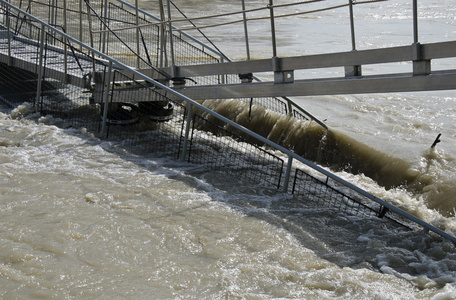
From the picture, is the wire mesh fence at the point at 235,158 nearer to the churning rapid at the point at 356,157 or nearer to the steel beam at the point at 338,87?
the steel beam at the point at 338,87

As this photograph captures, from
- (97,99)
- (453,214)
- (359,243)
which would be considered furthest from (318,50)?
(359,243)

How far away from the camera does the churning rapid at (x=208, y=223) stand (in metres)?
5.21

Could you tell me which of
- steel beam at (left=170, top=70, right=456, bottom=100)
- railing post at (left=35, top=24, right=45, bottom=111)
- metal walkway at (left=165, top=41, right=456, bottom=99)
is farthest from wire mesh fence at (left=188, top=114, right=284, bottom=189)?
railing post at (left=35, top=24, right=45, bottom=111)

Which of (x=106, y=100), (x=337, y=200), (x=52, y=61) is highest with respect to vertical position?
(x=52, y=61)

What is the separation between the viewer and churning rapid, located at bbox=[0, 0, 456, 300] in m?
5.21

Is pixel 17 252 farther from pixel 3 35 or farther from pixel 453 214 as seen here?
pixel 3 35

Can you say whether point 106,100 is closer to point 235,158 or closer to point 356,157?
point 235,158

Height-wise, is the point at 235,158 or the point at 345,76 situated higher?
Answer: the point at 345,76

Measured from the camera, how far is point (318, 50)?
67.4 ft

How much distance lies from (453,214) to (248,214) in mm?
2856

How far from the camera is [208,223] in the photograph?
649 cm

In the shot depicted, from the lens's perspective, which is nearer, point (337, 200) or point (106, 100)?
point (337, 200)

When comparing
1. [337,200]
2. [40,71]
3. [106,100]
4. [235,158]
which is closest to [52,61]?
[40,71]

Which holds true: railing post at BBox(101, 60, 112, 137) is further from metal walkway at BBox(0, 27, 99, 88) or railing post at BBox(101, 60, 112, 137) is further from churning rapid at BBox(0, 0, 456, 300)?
metal walkway at BBox(0, 27, 99, 88)
